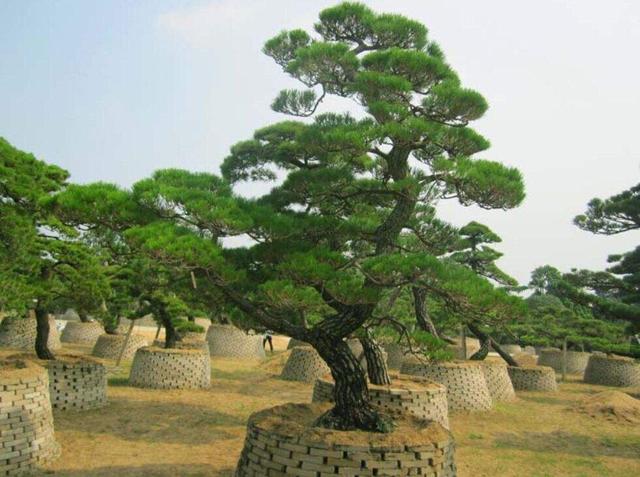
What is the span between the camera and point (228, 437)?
6.98 m

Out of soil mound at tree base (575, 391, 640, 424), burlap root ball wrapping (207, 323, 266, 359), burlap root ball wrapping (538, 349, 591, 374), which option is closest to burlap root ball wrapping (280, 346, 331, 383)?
burlap root ball wrapping (207, 323, 266, 359)

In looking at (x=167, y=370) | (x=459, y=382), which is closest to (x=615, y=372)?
(x=459, y=382)

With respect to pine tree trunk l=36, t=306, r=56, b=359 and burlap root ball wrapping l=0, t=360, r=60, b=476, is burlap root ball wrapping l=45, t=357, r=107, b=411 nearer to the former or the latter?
pine tree trunk l=36, t=306, r=56, b=359

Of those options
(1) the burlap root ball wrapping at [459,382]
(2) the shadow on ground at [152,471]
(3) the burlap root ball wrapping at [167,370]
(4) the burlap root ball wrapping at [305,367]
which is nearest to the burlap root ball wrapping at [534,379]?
(1) the burlap root ball wrapping at [459,382]

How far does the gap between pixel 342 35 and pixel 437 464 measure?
461 cm

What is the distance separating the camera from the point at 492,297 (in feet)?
14.1

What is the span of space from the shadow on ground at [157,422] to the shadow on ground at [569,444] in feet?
12.8

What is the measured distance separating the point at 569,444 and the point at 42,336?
8209mm

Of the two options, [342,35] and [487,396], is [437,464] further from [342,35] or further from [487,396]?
[487,396]

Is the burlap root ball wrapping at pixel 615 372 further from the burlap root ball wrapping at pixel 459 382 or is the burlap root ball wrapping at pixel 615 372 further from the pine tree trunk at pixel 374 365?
the pine tree trunk at pixel 374 365

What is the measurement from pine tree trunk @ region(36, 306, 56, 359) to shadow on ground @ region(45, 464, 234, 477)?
11.2 ft

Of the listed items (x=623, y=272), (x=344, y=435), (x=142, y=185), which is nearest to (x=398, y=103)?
(x=142, y=185)

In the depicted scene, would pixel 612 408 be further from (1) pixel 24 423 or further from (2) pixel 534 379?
(1) pixel 24 423

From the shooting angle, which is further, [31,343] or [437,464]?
[31,343]
